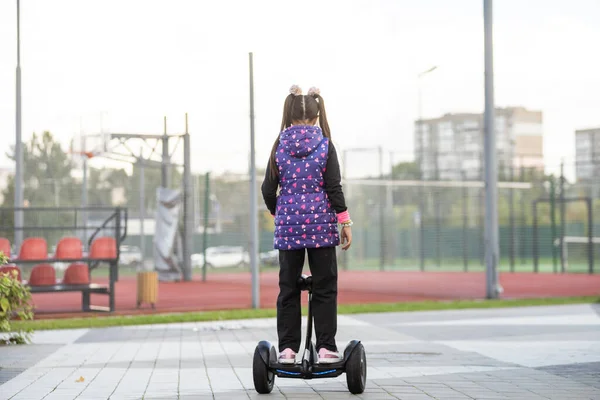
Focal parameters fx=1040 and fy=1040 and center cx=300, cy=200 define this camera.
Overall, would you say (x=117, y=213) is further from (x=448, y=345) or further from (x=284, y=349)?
(x=284, y=349)

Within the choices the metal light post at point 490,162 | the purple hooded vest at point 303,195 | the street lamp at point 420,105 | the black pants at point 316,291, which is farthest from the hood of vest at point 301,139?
the street lamp at point 420,105

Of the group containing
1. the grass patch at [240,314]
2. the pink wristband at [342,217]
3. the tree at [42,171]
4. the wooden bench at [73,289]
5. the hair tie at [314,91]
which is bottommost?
the grass patch at [240,314]

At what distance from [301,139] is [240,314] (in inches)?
337

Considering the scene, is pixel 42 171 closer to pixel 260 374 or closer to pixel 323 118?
pixel 323 118

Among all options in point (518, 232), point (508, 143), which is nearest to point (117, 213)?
point (518, 232)

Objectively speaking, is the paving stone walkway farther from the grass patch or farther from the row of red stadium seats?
the row of red stadium seats

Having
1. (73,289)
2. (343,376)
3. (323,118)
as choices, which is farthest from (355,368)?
(73,289)

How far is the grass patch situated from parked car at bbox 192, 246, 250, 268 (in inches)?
736

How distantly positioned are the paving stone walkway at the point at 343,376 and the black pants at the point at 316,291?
382 millimetres

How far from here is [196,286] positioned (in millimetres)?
25500

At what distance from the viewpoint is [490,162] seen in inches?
696

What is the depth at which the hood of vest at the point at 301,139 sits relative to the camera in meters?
6.55

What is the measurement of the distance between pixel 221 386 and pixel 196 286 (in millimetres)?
18459

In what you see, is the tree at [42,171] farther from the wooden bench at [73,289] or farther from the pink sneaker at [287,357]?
the pink sneaker at [287,357]
